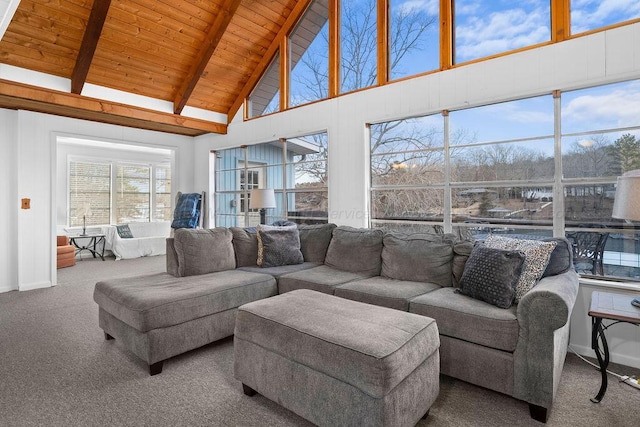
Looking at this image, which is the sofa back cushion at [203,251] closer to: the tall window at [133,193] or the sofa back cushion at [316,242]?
the sofa back cushion at [316,242]

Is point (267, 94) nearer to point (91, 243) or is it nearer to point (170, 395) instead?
point (170, 395)

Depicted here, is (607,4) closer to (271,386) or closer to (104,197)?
(271,386)

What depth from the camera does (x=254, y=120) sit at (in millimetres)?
5637

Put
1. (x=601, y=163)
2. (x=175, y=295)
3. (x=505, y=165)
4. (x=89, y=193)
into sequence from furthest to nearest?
(x=89, y=193), (x=505, y=165), (x=601, y=163), (x=175, y=295)

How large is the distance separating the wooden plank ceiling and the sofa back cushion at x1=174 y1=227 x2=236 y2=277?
8.36 ft

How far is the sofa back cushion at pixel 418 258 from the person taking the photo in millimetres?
2846

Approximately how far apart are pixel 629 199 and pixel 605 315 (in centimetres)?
67

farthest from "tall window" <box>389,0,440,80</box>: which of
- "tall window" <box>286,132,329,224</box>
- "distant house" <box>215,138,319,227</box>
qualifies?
"distant house" <box>215,138,319,227</box>

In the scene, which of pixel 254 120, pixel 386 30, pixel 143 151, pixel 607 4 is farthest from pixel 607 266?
pixel 143 151

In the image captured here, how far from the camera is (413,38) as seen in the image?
3.91 m

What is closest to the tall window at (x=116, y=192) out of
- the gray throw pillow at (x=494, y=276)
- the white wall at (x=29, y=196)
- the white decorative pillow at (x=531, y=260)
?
the white wall at (x=29, y=196)

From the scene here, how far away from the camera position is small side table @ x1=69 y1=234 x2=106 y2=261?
6.93 m

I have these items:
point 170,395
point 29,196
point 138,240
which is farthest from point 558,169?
point 138,240

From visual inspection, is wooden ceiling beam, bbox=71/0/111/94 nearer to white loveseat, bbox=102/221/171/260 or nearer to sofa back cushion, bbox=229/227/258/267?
sofa back cushion, bbox=229/227/258/267
